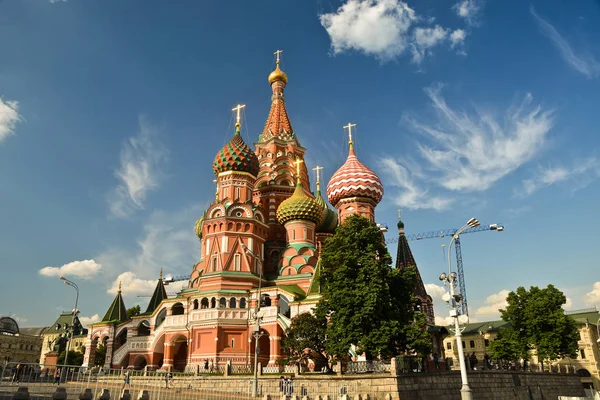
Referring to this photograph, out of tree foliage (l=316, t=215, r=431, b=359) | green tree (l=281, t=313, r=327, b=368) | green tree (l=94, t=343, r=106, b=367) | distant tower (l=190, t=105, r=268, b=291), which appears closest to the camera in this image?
tree foliage (l=316, t=215, r=431, b=359)

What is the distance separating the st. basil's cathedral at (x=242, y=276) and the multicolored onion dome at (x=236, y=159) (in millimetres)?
98

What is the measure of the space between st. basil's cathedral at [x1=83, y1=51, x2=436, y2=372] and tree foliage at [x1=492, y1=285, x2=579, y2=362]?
605cm

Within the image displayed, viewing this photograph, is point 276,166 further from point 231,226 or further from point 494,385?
point 494,385

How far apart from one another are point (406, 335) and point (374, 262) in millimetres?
4341

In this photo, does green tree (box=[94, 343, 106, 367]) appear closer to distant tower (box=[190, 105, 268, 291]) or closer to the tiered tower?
distant tower (box=[190, 105, 268, 291])

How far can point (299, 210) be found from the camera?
4300cm

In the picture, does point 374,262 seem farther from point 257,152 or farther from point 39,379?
point 257,152

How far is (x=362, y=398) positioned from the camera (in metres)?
21.6

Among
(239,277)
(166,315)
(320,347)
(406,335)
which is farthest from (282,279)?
(406,335)

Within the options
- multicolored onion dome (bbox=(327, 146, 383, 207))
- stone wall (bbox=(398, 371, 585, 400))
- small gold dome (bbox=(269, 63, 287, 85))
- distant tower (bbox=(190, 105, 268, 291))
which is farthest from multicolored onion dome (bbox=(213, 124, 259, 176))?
stone wall (bbox=(398, 371, 585, 400))

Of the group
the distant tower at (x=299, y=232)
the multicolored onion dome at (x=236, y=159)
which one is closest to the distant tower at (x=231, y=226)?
the multicolored onion dome at (x=236, y=159)

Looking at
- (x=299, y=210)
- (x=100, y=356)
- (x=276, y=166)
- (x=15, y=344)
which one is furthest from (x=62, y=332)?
(x=299, y=210)

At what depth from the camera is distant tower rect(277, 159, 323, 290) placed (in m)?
41.3

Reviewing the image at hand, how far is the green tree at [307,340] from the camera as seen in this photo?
2847 centimetres
